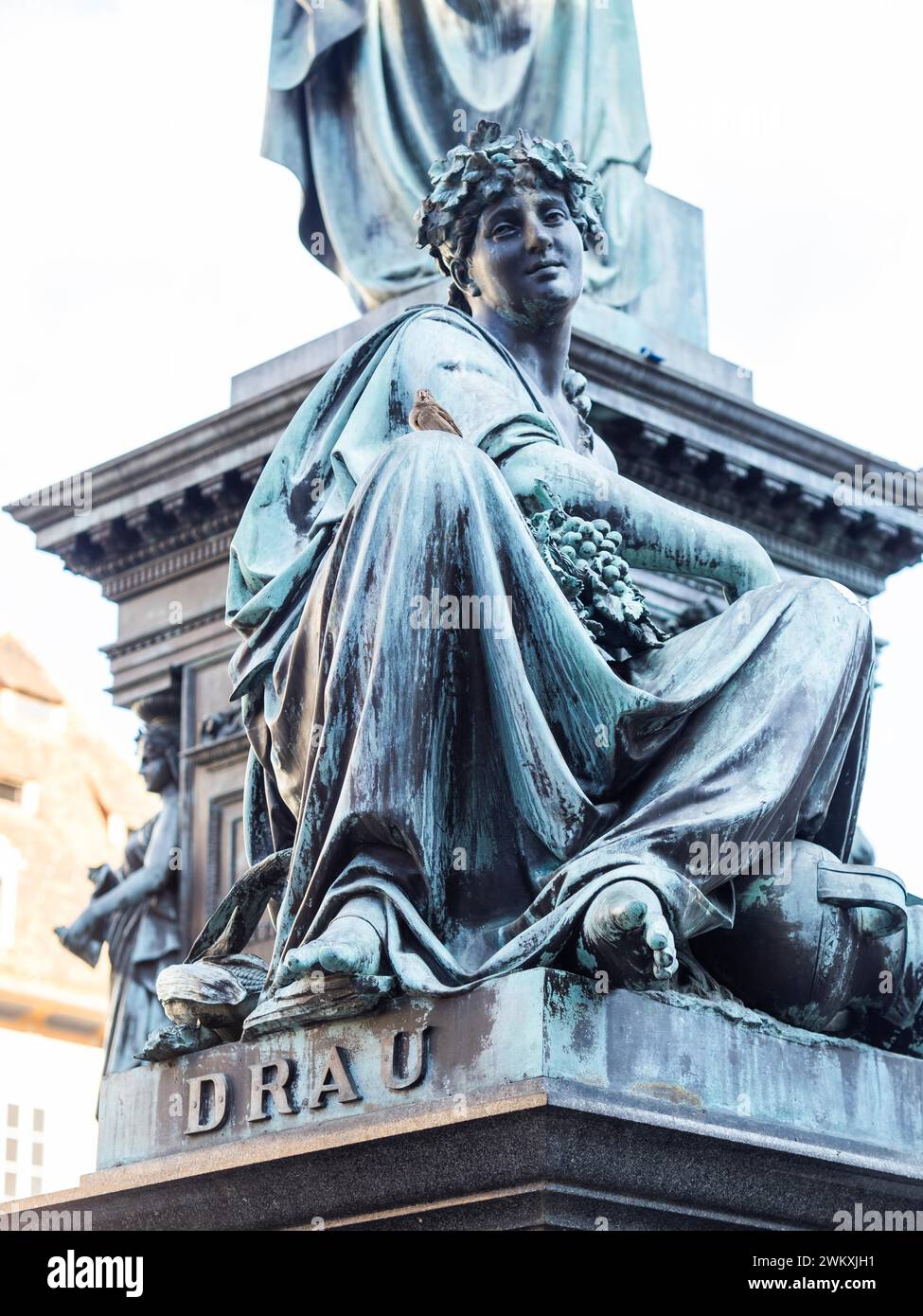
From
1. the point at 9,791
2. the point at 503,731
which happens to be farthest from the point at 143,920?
the point at 9,791

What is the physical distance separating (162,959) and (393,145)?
4899 mm

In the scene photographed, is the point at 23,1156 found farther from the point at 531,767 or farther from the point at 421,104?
the point at 531,767

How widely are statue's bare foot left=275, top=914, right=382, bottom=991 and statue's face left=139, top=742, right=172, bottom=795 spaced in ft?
29.1

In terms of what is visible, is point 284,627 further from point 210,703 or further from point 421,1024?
point 210,703

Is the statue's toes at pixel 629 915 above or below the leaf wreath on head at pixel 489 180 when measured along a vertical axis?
below

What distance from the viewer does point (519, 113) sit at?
15.4m

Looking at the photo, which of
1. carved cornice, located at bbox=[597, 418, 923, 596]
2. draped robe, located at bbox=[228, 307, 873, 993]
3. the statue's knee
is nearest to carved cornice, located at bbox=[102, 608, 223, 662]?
carved cornice, located at bbox=[597, 418, 923, 596]

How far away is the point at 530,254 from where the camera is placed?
7.60 metres

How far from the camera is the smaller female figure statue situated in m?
14.6

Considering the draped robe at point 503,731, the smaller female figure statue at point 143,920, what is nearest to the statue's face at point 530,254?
the draped robe at point 503,731

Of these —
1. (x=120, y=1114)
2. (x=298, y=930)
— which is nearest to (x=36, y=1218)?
(x=120, y=1114)

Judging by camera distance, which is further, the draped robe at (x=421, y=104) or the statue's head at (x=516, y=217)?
the draped robe at (x=421, y=104)

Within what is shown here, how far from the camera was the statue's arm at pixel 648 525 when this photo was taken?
705cm

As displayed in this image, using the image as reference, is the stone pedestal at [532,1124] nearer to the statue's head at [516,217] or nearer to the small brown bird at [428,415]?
the small brown bird at [428,415]
